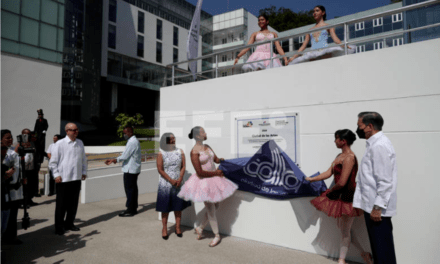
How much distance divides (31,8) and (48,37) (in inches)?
80.0

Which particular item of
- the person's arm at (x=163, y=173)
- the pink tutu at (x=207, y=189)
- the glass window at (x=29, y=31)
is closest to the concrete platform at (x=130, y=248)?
the pink tutu at (x=207, y=189)

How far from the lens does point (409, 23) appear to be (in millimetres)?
4527

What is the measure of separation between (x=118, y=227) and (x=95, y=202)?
9.83 ft

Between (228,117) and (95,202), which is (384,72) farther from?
(95,202)

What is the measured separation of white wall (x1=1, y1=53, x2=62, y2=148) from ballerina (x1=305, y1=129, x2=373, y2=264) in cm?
1923

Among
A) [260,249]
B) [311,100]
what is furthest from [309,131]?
[260,249]

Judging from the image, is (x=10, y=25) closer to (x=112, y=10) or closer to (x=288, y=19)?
(x=112, y=10)

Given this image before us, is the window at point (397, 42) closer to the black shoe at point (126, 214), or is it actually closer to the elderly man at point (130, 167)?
the elderly man at point (130, 167)

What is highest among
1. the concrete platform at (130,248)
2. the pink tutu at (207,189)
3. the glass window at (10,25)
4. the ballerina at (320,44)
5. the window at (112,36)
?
the window at (112,36)

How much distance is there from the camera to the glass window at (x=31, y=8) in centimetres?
1855

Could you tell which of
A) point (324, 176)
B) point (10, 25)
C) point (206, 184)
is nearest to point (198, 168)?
point (206, 184)

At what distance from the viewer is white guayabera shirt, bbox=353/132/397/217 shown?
2783mm

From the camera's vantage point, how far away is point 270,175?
15.4 feet

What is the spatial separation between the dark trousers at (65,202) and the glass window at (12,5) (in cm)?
1867
